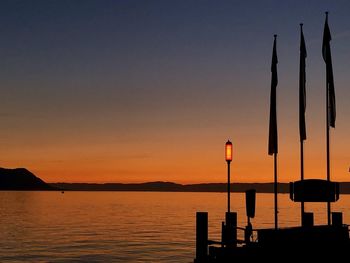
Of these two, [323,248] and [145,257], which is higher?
[323,248]

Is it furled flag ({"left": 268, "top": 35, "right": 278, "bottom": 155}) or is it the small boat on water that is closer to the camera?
the small boat on water

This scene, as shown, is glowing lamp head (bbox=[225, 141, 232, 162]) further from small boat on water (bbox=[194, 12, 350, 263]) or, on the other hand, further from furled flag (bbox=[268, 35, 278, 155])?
small boat on water (bbox=[194, 12, 350, 263])

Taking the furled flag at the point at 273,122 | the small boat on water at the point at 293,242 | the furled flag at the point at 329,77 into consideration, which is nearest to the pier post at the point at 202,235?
the small boat on water at the point at 293,242

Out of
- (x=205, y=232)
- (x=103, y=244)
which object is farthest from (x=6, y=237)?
(x=205, y=232)

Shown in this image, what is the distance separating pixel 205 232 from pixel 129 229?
4841 centimetres

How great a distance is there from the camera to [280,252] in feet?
61.9

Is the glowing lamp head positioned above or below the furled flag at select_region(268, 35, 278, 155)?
below

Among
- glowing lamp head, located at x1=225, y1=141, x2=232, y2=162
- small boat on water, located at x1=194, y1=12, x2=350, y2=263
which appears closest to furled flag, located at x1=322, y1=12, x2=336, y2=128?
small boat on water, located at x1=194, y1=12, x2=350, y2=263

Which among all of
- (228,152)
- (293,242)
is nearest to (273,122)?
(228,152)

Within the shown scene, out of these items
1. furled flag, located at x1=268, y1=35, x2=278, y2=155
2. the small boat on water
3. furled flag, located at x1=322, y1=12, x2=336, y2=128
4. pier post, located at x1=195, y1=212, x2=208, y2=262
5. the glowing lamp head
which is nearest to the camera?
the small boat on water

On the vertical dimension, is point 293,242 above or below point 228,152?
below

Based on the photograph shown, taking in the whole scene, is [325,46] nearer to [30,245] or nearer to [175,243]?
[175,243]

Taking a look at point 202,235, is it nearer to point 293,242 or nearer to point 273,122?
point 293,242

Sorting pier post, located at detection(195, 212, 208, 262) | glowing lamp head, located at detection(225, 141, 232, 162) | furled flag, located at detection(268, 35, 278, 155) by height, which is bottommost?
pier post, located at detection(195, 212, 208, 262)
